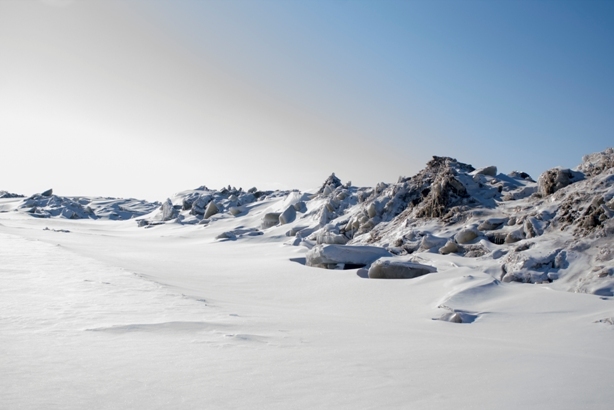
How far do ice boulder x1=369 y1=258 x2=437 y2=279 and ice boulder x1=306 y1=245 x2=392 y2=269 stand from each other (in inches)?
38.4

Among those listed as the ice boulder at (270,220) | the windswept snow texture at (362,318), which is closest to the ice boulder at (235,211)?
the ice boulder at (270,220)

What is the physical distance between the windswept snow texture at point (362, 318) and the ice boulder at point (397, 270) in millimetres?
18

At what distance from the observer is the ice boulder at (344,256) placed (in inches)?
249

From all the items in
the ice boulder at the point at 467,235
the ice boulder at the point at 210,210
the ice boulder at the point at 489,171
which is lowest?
the ice boulder at the point at 467,235

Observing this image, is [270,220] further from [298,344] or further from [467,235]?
Result: [298,344]

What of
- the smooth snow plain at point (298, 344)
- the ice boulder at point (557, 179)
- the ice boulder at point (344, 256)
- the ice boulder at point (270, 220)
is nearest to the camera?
the smooth snow plain at point (298, 344)

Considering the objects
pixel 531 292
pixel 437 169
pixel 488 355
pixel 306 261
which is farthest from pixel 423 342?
pixel 437 169

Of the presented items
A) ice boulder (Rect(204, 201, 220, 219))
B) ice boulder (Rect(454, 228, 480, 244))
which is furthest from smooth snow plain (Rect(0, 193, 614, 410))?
ice boulder (Rect(204, 201, 220, 219))

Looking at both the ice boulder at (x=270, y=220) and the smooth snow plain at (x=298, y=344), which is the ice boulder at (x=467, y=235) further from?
the ice boulder at (x=270, y=220)

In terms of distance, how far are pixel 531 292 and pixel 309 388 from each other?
10.8ft

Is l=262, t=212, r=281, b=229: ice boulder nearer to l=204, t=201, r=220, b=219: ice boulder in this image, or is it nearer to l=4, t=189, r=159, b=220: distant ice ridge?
l=204, t=201, r=220, b=219: ice boulder

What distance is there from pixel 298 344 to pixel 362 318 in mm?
1245

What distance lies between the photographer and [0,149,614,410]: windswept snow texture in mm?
1725

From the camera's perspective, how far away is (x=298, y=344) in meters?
2.53
